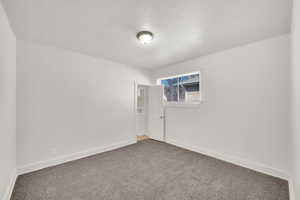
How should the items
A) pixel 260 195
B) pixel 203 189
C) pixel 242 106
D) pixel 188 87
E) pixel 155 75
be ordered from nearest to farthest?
1. pixel 260 195
2. pixel 203 189
3. pixel 242 106
4. pixel 188 87
5. pixel 155 75

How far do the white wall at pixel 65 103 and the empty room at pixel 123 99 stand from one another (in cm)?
2

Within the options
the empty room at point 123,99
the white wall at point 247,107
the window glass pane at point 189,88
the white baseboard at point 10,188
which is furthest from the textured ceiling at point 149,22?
the white baseboard at point 10,188

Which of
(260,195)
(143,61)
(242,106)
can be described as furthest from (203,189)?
(143,61)

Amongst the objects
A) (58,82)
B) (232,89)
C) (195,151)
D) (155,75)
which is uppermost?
(155,75)

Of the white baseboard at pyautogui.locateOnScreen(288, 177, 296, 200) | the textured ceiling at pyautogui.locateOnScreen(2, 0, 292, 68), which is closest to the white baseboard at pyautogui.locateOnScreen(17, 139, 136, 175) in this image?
the textured ceiling at pyautogui.locateOnScreen(2, 0, 292, 68)

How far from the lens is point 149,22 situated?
199 cm

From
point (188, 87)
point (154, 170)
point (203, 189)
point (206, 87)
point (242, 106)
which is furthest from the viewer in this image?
point (188, 87)

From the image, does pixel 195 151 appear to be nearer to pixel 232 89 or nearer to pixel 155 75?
pixel 232 89

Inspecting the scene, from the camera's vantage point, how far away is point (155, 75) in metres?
→ 4.90

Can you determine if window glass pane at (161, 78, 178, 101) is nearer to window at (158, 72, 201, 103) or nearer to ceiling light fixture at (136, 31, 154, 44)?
window at (158, 72, 201, 103)

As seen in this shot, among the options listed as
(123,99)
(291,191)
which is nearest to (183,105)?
(123,99)

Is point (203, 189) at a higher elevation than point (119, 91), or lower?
lower

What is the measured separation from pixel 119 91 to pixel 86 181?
2.47 m

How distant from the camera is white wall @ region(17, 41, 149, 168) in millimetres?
2541
